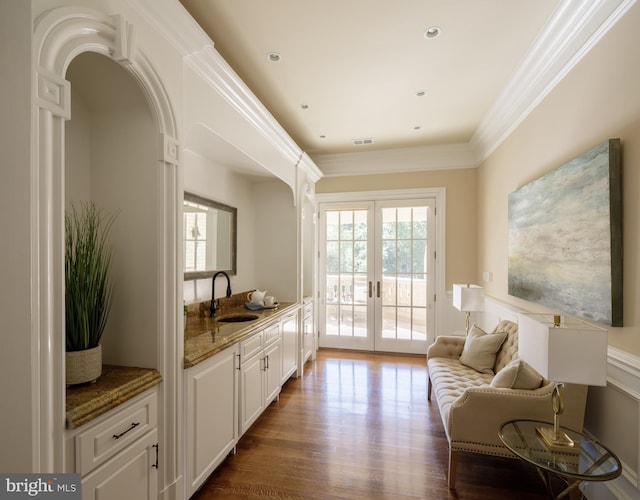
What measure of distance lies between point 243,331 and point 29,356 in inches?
57.4

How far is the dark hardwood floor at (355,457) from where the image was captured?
1993 mm

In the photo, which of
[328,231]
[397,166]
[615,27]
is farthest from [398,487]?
[397,166]

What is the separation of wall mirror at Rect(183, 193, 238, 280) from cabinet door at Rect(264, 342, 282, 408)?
36.5 inches

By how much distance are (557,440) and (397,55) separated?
261 cm

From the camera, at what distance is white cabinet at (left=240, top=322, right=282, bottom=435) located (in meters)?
2.43

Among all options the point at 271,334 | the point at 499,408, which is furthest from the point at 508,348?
the point at 271,334

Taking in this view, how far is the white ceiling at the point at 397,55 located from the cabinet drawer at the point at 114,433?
7.19ft

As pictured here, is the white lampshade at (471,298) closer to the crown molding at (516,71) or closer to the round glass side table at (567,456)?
the round glass side table at (567,456)

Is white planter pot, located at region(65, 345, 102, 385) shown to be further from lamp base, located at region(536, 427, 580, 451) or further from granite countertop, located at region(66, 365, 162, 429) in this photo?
lamp base, located at region(536, 427, 580, 451)

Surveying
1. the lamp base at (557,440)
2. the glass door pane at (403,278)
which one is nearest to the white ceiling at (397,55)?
the glass door pane at (403,278)

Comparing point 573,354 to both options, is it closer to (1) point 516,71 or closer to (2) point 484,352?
(2) point 484,352

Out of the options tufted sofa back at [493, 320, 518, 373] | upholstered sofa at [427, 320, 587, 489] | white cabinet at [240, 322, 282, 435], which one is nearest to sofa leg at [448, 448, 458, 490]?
upholstered sofa at [427, 320, 587, 489]

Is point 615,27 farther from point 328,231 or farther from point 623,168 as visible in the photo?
point 328,231

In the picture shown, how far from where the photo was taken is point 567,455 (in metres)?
1.62
